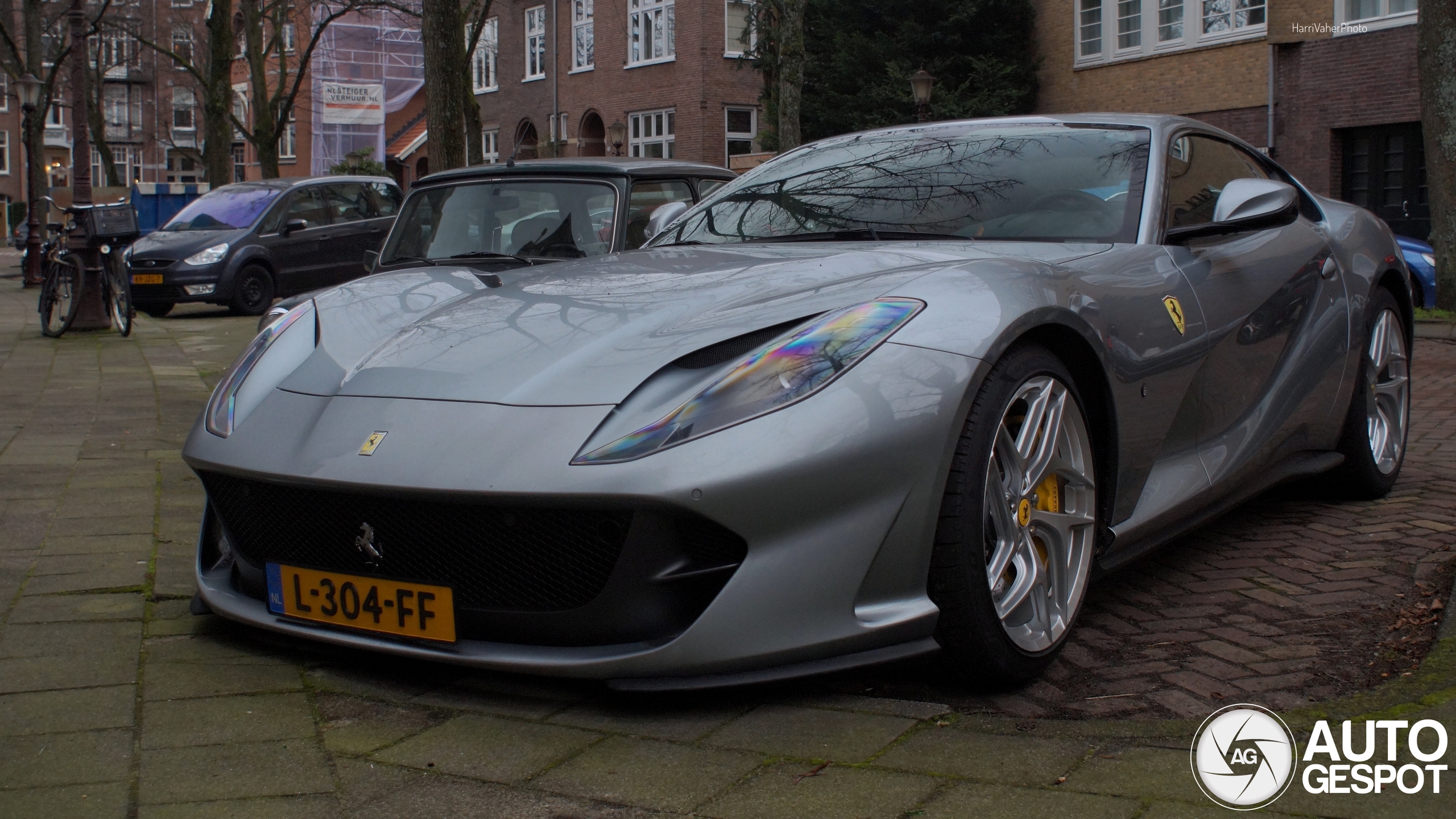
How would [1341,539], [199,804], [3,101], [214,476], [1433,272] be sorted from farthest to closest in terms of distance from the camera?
[3,101]
[1433,272]
[1341,539]
[214,476]
[199,804]

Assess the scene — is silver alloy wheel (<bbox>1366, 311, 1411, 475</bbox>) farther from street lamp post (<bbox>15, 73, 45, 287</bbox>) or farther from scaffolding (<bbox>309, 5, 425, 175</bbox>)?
scaffolding (<bbox>309, 5, 425, 175</bbox>)

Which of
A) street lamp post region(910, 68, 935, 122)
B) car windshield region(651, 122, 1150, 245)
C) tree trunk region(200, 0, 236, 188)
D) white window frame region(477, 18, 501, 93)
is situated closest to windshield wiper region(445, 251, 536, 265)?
car windshield region(651, 122, 1150, 245)

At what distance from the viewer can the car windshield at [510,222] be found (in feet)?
21.2

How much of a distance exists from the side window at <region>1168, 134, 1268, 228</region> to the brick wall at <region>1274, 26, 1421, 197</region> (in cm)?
1704

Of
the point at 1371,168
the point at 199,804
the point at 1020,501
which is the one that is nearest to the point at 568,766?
the point at 199,804

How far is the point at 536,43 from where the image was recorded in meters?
39.7

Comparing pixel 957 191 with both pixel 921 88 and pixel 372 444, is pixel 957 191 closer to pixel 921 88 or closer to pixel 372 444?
pixel 372 444

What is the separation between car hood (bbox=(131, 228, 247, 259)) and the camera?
14.8 m

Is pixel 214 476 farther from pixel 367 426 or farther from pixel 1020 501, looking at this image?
pixel 1020 501

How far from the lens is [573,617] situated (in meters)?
2.50

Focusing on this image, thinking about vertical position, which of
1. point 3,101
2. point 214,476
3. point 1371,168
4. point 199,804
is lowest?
point 199,804

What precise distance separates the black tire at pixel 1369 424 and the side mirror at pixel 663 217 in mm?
2265

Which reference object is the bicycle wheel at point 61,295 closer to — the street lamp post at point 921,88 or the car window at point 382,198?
the car window at point 382,198

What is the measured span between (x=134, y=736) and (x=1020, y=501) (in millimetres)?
1775
